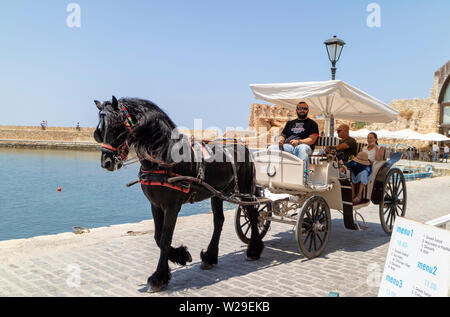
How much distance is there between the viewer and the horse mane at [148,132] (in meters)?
4.19

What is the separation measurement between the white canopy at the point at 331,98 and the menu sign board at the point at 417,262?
2.92 m

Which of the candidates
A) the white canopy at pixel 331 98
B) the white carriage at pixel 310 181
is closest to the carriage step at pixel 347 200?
the white carriage at pixel 310 181

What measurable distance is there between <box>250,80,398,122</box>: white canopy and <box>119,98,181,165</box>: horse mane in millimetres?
2559

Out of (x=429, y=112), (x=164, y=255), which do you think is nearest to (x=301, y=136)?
(x=164, y=255)

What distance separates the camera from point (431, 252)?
2.94 metres

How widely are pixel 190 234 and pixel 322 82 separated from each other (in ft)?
12.3

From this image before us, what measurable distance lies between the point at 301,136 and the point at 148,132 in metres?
2.89

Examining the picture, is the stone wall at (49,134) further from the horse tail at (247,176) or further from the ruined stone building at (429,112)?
the horse tail at (247,176)

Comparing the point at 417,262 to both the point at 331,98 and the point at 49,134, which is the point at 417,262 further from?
the point at 49,134

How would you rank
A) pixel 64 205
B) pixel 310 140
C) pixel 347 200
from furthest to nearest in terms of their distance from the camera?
pixel 64 205 < pixel 347 200 < pixel 310 140

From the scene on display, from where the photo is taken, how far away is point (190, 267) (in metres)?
5.34

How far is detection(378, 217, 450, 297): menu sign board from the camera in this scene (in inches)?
111

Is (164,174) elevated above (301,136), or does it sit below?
below
